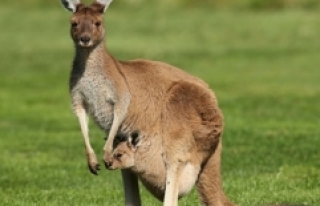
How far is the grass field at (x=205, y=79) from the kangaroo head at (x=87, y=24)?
1.98 meters

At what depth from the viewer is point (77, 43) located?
7.55 m

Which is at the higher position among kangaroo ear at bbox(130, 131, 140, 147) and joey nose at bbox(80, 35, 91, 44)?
joey nose at bbox(80, 35, 91, 44)

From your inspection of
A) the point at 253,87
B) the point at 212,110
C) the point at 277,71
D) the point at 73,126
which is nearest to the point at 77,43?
the point at 212,110

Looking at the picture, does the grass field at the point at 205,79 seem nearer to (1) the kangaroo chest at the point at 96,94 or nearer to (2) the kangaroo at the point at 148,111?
(2) the kangaroo at the point at 148,111

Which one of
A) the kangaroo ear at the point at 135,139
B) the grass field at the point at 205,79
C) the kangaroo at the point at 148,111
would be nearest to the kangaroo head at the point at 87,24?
the kangaroo at the point at 148,111

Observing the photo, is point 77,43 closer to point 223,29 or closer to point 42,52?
point 42,52

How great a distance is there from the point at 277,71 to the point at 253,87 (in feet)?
8.16

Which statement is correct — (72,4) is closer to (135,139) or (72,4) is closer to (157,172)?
(135,139)

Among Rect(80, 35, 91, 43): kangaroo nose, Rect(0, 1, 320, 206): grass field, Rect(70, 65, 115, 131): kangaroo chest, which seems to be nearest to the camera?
Rect(80, 35, 91, 43): kangaroo nose

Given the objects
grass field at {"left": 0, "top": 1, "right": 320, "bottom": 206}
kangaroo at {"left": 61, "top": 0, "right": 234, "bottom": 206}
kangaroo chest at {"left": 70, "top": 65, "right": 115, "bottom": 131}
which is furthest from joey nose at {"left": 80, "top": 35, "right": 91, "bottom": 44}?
grass field at {"left": 0, "top": 1, "right": 320, "bottom": 206}

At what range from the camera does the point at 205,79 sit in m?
20.9

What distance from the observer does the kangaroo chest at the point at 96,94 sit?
7.55 metres

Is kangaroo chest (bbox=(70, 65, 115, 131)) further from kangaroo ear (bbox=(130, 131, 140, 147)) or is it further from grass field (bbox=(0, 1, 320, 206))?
grass field (bbox=(0, 1, 320, 206))

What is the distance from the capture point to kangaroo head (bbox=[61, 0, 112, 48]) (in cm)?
745
